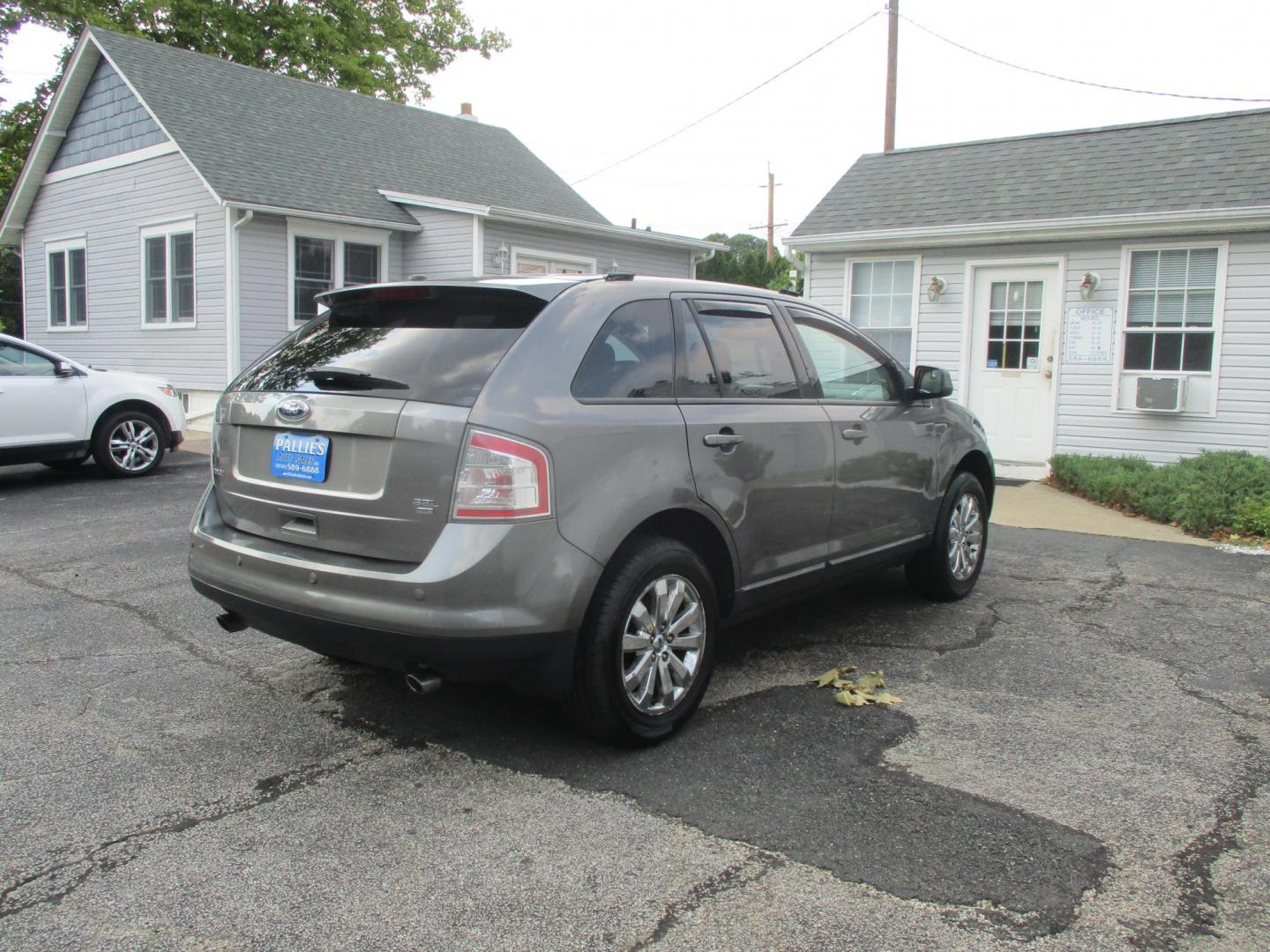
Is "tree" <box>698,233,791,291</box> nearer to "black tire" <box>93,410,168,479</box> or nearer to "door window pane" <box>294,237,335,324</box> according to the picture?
"door window pane" <box>294,237,335,324</box>

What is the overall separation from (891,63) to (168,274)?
1312 centimetres

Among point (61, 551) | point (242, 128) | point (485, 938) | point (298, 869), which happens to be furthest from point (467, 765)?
point (242, 128)

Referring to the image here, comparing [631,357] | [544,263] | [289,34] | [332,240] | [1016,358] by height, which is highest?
[289,34]

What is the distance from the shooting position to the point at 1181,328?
1078 centimetres

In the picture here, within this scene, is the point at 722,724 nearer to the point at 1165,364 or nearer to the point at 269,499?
the point at 269,499

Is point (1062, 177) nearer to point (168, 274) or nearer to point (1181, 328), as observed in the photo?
point (1181, 328)

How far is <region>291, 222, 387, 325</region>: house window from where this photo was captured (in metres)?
15.4

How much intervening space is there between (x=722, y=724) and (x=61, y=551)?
16.9 ft

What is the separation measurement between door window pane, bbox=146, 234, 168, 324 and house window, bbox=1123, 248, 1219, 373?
44.4ft

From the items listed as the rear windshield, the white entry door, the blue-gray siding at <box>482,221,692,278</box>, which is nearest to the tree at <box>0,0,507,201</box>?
the blue-gray siding at <box>482,221,692,278</box>

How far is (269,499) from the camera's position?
3.65 m

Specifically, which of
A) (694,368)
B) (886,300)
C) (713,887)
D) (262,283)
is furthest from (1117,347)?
(262,283)

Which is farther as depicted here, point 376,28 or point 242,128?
point 376,28

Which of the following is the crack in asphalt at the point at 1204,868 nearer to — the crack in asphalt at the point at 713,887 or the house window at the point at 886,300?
the crack in asphalt at the point at 713,887
